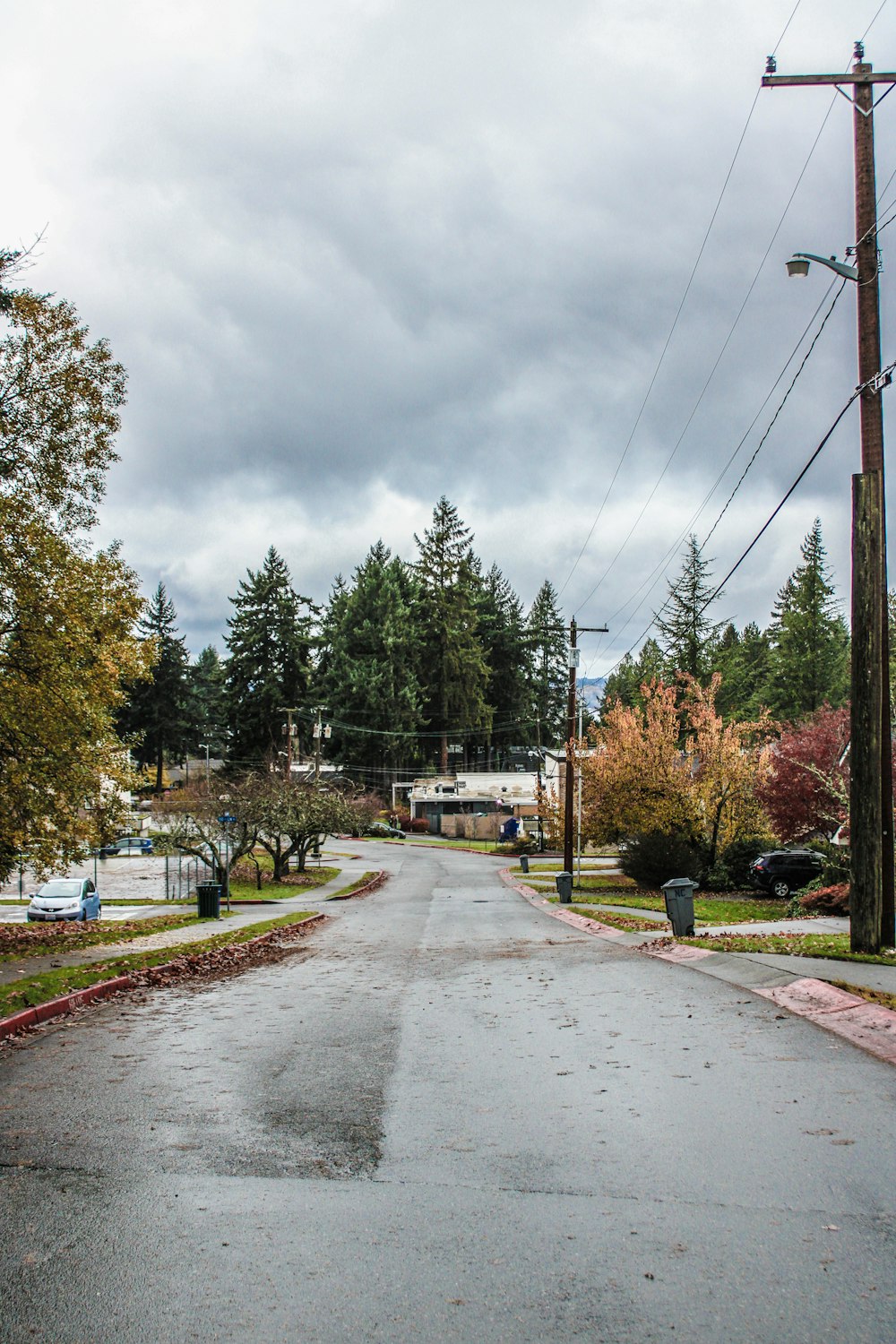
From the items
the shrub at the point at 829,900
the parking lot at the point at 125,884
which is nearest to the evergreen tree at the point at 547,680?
the parking lot at the point at 125,884

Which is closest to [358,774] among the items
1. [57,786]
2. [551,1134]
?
[57,786]

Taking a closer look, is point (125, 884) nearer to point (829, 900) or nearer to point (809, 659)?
point (829, 900)

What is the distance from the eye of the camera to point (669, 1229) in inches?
184

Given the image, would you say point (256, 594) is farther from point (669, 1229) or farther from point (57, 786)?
point (669, 1229)

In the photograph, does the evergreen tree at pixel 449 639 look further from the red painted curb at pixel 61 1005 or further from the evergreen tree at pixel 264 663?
the red painted curb at pixel 61 1005

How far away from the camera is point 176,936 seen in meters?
21.6

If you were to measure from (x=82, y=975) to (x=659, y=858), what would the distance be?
24.5 metres

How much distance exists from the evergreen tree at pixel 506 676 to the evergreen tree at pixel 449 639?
8.76 m

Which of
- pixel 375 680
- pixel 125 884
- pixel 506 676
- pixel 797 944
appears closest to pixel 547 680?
pixel 506 676

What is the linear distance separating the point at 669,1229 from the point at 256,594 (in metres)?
87.4

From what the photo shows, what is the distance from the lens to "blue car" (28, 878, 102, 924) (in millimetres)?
30109

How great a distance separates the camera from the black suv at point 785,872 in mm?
32188

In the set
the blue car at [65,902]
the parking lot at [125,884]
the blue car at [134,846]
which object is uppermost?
the blue car at [65,902]

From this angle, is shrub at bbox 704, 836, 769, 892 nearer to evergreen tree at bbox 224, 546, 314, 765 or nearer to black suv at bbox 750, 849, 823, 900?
black suv at bbox 750, 849, 823, 900
